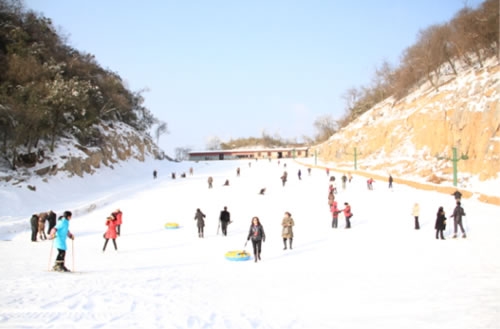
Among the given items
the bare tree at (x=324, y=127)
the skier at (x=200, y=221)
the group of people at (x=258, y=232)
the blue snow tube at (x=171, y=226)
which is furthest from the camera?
the bare tree at (x=324, y=127)

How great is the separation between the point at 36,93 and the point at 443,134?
3590 cm

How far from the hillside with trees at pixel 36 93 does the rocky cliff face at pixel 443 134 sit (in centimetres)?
3129

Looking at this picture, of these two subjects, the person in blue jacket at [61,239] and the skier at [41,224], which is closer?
the person in blue jacket at [61,239]

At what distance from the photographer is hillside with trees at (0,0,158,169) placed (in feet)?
87.2

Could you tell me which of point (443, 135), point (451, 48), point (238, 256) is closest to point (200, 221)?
point (238, 256)

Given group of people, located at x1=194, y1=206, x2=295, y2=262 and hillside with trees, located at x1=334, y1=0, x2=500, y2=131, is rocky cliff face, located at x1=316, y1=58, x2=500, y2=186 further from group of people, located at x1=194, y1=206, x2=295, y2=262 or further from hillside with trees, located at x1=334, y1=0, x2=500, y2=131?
group of people, located at x1=194, y1=206, x2=295, y2=262

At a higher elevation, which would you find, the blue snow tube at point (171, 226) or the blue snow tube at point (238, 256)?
the blue snow tube at point (238, 256)

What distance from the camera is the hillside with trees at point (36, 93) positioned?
1047 inches

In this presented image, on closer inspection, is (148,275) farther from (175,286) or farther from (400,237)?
(400,237)

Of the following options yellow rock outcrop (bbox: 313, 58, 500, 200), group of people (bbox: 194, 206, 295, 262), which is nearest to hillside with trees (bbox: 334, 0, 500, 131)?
yellow rock outcrop (bbox: 313, 58, 500, 200)

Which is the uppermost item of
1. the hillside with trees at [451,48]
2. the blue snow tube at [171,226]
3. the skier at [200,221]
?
the hillside with trees at [451,48]

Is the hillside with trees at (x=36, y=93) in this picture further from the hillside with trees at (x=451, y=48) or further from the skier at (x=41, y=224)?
the hillside with trees at (x=451, y=48)

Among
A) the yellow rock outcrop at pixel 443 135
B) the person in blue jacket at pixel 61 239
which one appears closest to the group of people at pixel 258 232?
the person in blue jacket at pixel 61 239

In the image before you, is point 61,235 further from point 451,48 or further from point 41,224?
point 451,48
